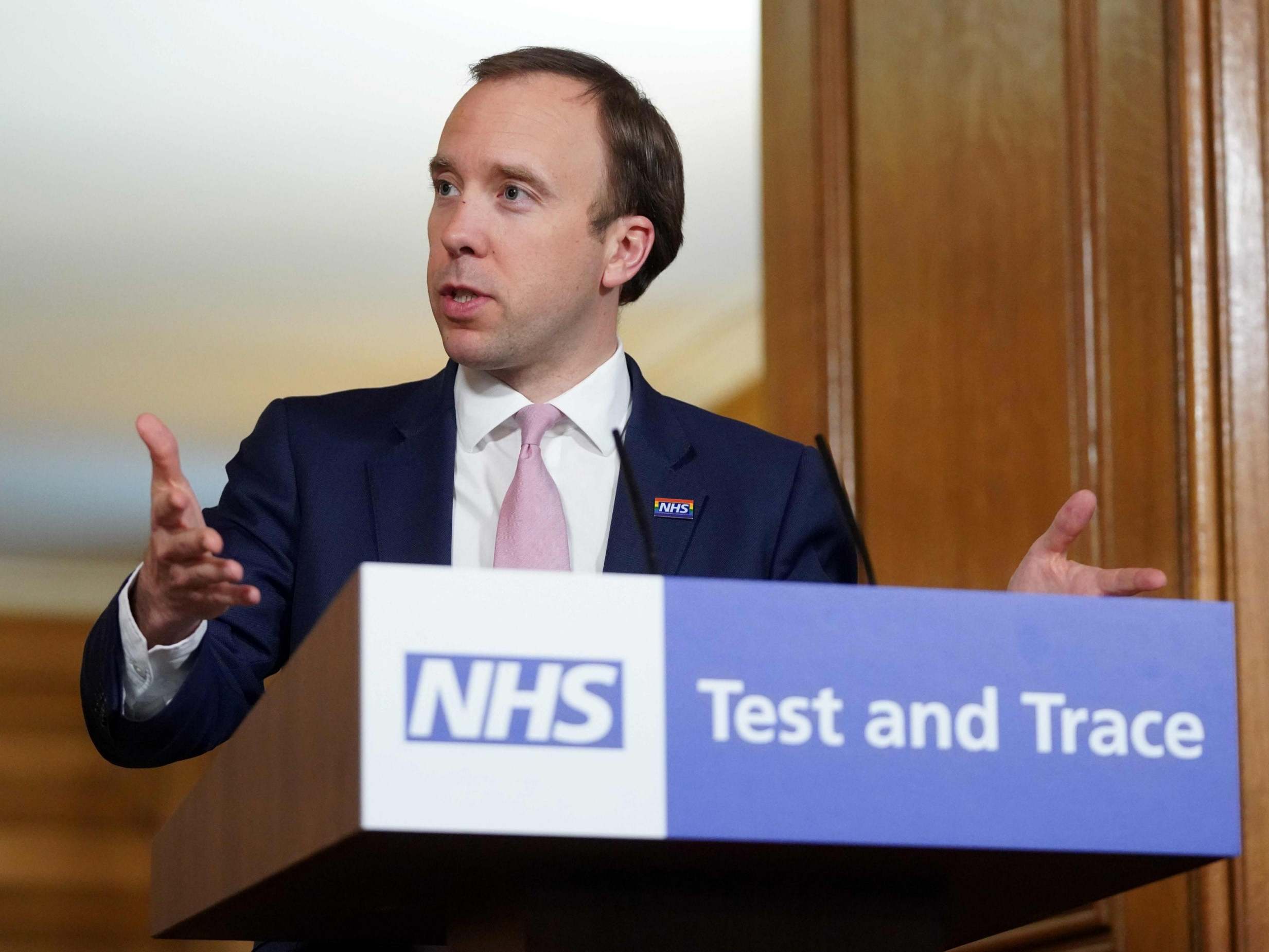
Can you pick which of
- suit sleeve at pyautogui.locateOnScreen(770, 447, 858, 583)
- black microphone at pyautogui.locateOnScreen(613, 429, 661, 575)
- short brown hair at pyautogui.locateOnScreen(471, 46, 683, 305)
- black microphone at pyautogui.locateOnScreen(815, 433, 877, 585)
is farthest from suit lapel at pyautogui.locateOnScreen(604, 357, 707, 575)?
black microphone at pyautogui.locateOnScreen(613, 429, 661, 575)

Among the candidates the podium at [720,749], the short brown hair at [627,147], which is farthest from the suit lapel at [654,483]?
the podium at [720,749]

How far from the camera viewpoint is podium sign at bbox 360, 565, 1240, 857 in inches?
35.0

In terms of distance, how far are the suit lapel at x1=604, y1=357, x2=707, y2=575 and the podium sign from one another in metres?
0.76

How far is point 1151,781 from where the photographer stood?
3.27ft

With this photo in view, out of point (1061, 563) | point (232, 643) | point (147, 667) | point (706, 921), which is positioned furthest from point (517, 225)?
point (706, 921)

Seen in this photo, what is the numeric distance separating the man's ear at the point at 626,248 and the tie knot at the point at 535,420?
0.31 m

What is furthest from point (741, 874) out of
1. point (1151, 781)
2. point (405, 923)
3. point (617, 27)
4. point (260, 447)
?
point (617, 27)

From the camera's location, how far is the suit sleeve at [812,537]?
78.3 inches

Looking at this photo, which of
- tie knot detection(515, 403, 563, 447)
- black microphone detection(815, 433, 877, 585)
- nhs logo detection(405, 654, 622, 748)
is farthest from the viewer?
tie knot detection(515, 403, 563, 447)

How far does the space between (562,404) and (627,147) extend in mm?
423

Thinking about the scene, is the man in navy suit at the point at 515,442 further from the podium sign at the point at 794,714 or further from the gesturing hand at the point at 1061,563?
the podium sign at the point at 794,714

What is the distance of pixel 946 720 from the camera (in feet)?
3.17

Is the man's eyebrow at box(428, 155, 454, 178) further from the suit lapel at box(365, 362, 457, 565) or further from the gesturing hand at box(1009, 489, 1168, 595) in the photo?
the gesturing hand at box(1009, 489, 1168, 595)

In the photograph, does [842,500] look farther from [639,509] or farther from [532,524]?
[532,524]
